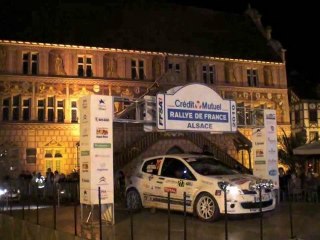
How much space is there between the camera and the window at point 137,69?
131ft

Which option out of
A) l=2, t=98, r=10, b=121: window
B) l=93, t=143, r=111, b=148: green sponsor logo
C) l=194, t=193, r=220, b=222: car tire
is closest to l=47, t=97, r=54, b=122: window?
l=2, t=98, r=10, b=121: window

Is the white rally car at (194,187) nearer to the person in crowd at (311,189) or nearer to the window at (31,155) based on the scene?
the person in crowd at (311,189)

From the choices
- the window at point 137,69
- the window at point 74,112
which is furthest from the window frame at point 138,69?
the window at point 74,112

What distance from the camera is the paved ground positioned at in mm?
11344

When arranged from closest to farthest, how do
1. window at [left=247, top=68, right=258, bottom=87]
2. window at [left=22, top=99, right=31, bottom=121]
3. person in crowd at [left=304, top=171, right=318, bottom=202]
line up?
person in crowd at [left=304, top=171, right=318, bottom=202], window at [left=22, top=99, right=31, bottom=121], window at [left=247, top=68, right=258, bottom=87]

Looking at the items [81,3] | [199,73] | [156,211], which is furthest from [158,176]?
[81,3]

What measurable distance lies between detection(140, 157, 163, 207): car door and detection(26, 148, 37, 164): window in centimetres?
2135

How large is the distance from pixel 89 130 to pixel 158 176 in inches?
125

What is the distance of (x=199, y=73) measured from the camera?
42.2 meters

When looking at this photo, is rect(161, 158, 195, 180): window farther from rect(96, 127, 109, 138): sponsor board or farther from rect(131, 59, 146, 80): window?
rect(131, 59, 146, 80): window

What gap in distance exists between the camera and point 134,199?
1609 centimetres

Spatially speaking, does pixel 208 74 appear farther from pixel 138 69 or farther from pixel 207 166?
pixel 207 166

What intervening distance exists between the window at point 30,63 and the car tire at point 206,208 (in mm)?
25718

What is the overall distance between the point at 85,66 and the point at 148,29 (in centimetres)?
753
